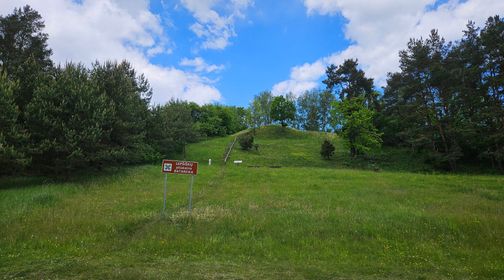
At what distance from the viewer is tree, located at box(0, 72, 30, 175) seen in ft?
64.3

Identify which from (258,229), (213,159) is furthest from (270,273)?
(213,159)

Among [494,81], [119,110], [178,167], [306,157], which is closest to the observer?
[178,167]

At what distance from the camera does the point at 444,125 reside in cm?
4078

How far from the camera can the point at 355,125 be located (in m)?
45.1

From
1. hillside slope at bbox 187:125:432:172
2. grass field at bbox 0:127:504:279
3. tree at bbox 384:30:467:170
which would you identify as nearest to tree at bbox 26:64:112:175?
grass field at bbox 0:127:504:279

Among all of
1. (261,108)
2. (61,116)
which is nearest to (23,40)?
(61,116)

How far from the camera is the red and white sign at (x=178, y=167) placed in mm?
12383

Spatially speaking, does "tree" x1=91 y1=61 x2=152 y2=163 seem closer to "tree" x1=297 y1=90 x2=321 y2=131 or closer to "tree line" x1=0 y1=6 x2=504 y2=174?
"tree line" x1=0 y1=6 x2=504 y2=174

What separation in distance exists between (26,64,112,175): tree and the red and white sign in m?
12.9

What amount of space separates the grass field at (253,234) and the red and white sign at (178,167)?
5.44 feet

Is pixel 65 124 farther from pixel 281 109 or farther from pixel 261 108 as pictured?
pixel 261 108

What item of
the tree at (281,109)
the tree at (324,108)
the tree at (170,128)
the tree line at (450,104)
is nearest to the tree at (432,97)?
the tree line at (450,104)

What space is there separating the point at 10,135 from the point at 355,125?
127 feet

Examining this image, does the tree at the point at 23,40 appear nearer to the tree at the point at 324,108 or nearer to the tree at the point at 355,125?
the tree at the point at 355,125
